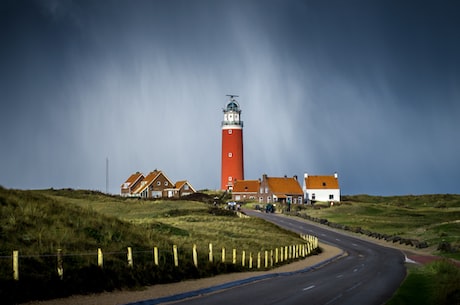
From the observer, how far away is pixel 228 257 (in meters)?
46.2

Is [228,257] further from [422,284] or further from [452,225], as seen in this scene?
[452,225]

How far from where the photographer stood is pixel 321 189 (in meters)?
154

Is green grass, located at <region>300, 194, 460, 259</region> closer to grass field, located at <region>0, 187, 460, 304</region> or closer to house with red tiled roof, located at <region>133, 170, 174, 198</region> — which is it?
grass field, located at <region>0, 187, 460, 304</region>

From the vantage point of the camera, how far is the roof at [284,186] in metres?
145

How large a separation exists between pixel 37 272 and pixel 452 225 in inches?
2796

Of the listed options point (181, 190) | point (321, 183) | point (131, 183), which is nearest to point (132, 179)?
point (131, 183)

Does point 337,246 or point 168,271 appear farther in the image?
point 337,246

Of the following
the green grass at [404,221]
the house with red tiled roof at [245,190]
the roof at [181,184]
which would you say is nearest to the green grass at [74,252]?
the green grass at [404,221]

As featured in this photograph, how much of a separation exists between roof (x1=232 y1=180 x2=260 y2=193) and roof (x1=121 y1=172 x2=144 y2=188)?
2477 cm

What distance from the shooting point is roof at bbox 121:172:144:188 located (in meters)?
156

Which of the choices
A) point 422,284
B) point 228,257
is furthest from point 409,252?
point 422,284

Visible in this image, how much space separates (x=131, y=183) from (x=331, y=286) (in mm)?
125111

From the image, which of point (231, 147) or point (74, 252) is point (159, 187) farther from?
point (74, 252)

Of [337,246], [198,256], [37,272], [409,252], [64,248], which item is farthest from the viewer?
[337,246]
